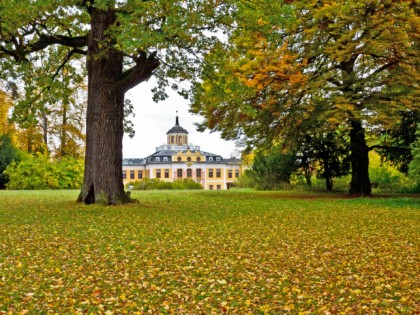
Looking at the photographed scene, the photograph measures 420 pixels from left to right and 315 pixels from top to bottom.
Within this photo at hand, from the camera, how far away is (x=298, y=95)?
19078mm

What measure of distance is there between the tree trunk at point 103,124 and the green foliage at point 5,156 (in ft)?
76.1

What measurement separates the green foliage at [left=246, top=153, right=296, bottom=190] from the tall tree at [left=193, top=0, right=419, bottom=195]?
6858 millimetres

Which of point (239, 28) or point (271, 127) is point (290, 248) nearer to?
point (239, 28)

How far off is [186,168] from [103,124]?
85.1 metres

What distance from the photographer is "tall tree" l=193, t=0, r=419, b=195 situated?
643 inches

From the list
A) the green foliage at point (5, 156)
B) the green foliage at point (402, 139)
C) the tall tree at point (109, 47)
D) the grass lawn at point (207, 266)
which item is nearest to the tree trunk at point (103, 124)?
the tall tree at point (109, 47)

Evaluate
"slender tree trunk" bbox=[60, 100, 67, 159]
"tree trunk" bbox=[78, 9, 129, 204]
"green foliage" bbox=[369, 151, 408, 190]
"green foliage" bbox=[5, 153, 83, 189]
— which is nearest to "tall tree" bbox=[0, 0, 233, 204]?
"tree trunk" bbox=[78, 9, 129, 204]

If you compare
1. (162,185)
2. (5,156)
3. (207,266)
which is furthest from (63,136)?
(207,266)

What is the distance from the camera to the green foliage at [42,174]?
34.6 meters

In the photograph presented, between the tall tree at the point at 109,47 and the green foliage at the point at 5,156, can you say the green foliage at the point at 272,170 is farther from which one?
the green foliage at the point at 5,156

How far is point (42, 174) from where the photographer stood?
35.1 meters

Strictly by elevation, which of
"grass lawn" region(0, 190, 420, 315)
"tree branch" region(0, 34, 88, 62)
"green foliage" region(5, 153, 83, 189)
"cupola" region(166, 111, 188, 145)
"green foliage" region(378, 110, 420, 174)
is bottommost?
"grass lawn" region(0, 190, 420, 315)

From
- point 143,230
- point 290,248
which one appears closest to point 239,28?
point 143,230

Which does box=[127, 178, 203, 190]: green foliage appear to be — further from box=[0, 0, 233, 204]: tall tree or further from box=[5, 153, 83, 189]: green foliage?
box=[0, 0, 233, 204]: tall tree
